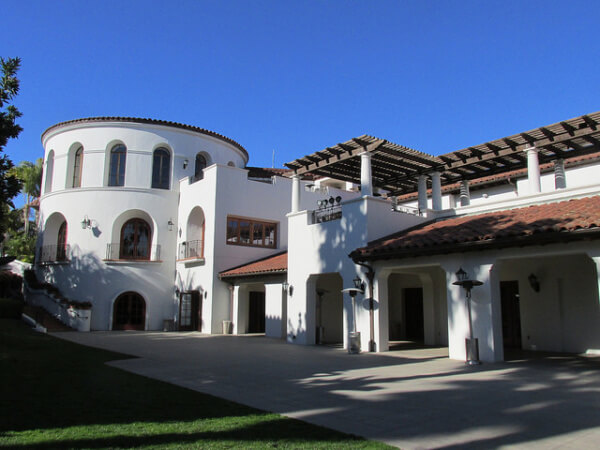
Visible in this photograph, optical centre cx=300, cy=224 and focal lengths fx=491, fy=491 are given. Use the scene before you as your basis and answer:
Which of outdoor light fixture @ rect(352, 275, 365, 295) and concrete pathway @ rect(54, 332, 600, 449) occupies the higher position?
outdoor light fixture @ rect(352, 275, 365, 295)

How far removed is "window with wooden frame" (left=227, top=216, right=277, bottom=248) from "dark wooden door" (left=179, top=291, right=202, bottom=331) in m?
3.38

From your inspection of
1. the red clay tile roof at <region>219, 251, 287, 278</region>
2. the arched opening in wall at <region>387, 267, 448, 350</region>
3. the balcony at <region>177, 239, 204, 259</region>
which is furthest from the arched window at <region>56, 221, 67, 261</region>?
the arched opening in wall at <region>387, 267, 448, 350</region>

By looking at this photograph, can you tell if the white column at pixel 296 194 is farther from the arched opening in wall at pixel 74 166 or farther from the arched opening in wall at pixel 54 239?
the arched opening in wall at pixel 54 239

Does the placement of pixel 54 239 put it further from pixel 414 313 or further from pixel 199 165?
pixel 414 313

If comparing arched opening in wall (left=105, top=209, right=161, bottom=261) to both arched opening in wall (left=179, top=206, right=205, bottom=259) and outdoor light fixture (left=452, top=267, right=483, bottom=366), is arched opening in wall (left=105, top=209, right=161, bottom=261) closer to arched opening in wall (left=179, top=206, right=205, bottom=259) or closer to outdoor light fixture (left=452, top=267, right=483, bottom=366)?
arched opening in wall (left=179, top=206, right=205, bottom=259)

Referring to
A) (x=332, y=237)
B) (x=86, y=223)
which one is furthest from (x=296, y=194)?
(x=86, y=223)

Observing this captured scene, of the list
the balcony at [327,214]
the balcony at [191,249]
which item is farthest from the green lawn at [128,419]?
the balcony at [191,249]

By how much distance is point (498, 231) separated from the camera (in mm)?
11711

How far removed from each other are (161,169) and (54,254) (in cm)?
730

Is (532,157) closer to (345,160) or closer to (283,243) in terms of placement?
(345,160)

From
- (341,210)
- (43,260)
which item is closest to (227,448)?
(341,210)

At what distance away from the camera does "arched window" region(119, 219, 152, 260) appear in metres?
25.5

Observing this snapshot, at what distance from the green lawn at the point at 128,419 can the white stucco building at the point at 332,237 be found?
7.47 meters

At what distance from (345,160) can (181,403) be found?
37.3 ft
